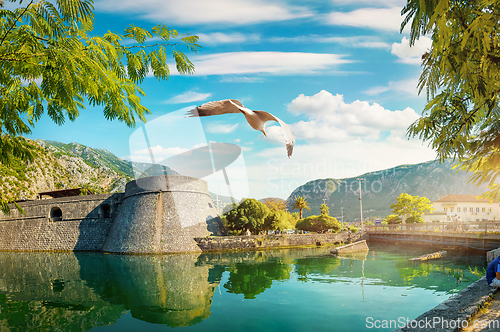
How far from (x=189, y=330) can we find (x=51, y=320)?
492 cm

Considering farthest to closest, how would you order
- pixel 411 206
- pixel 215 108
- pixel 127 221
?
1. pixel 411 206
2. pixel 127 221
3. pixel 215 108

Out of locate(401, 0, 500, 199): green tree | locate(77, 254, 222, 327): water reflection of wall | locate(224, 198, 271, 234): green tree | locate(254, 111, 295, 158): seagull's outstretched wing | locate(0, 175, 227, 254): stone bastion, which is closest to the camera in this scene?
locate(254, 111, 295, 158): seagull's outstretched wing

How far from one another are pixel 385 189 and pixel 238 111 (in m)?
173

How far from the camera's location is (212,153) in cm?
317

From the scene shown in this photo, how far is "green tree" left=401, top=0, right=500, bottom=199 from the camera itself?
3.10 meters

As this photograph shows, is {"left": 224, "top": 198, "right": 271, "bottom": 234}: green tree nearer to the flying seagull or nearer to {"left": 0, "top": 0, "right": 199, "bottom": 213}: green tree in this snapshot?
{"left": 0, "top": 0, "right": 199, "bottom": 213}: green tree

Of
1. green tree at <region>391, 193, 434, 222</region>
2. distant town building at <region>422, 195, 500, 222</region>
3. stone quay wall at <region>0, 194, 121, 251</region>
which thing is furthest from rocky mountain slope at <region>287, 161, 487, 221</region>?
stone quay wall at <region>0, 194, 121, 251</region>

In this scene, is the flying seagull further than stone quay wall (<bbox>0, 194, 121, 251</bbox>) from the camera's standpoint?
No

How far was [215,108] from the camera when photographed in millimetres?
1906

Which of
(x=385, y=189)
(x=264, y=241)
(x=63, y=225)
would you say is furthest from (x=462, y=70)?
(x=385, y=189)

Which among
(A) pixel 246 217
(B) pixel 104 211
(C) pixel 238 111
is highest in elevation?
(C) pixel 238 111

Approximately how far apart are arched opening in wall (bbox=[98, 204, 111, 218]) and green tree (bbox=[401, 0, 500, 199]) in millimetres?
34362

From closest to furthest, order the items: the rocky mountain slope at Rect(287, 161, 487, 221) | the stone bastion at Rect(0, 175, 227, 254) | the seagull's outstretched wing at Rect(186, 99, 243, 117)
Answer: the seagull's outstretched wing at Rect(186, 99, 243, 117)
the stone bastion at Rect(0, 175, 227, 254)
the rocky mountain slope at Rect(287, 161, 487, 221)

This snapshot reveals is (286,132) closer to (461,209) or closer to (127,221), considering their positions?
(127,221)
